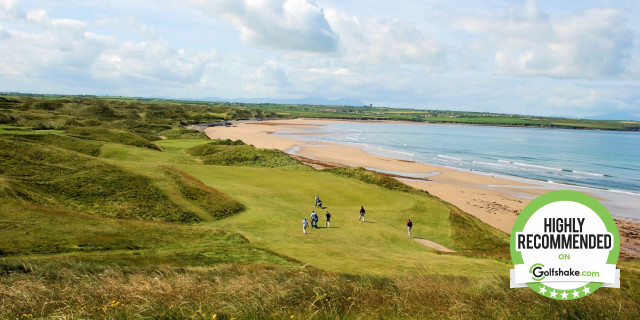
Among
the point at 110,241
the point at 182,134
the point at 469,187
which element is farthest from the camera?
the point at 182,134

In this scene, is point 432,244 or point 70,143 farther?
point 70,143

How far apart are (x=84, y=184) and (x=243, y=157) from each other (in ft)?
129

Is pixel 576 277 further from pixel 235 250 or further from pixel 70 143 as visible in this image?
pixel 70 143

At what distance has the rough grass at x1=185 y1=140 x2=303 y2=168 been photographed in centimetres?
6706

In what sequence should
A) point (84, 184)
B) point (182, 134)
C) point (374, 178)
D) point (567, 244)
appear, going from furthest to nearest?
point (182, 134) → point (374, 178) → point (84, 184) → point (567, 244)

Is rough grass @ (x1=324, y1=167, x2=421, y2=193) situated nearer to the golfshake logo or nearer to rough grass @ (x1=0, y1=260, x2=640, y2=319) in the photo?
rough grass @ (x1=0, y1=260, x2=640, y2=319)

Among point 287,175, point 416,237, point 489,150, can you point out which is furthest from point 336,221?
point 489,150

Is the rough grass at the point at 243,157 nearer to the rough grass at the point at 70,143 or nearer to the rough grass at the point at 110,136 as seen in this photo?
the rough grass at the point at 110,136

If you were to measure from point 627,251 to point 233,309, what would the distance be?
4191 centimetres

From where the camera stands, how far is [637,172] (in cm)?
8769

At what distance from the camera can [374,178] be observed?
5188 centimetres

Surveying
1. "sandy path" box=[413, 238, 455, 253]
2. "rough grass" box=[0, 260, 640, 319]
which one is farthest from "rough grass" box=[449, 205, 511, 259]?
"rough grass" box=[0, 260, 640, 319]

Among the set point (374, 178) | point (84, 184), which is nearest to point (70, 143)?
point (84, 184)

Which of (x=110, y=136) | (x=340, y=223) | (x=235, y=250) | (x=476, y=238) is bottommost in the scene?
(x=476, y=238)
